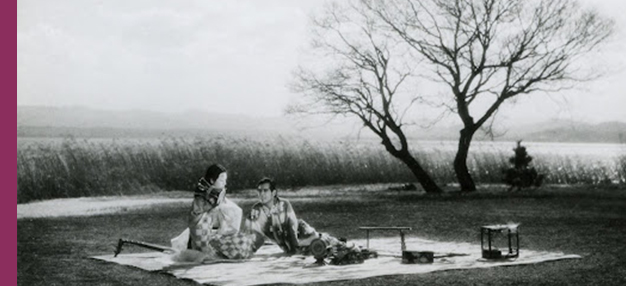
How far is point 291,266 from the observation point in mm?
9758

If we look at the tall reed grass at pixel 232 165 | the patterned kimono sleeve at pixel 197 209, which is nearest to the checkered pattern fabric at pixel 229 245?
the patterned kimono sleeve at pixel 197 209

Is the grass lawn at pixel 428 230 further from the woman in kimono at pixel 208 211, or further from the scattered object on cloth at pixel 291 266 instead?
the woman in kimono at pixel 208 211

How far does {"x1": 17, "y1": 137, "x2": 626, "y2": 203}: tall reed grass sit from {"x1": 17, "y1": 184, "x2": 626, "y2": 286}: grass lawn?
327cm

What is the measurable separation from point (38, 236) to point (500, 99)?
15.2 meters

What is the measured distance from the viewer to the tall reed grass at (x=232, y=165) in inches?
844

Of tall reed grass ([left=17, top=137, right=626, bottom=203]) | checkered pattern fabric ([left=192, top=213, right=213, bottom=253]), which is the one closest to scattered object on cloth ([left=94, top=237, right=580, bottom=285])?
checkered pattern fabric ([left=192, top=213, right=213, bottom=253])

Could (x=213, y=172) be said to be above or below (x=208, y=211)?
above

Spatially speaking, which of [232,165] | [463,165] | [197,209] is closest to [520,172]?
[463,165]

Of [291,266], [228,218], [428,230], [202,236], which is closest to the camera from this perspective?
[291,266]

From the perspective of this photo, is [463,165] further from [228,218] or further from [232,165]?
[228,218]

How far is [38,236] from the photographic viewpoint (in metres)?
13.4

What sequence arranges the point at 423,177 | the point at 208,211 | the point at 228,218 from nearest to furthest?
the point at 208,211, the point at 228,218, the point at 423,177

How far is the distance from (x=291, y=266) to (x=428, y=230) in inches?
195

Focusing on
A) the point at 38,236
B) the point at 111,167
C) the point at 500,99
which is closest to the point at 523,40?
the point at 500,99
